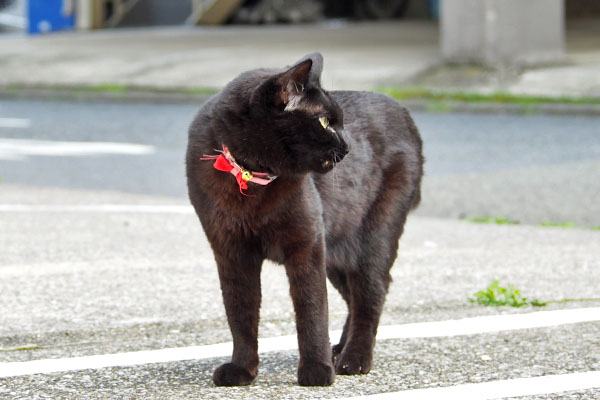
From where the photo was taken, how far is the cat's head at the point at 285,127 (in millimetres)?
3461

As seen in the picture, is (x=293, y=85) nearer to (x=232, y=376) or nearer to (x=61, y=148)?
(x=232, y=376)

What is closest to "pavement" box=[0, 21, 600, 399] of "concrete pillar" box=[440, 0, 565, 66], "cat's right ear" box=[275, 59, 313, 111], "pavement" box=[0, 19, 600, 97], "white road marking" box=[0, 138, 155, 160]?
"white road marking" box=[0, 138, 155, 160]

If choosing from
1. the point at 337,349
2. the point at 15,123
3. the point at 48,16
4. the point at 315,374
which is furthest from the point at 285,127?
the point at 48,16

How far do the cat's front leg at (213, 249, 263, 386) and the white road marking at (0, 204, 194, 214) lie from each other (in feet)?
13.9

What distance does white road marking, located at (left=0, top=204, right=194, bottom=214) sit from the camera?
8.05m

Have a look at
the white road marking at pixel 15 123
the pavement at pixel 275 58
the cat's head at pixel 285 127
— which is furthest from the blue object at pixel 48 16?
the cat's head at pixel 285 127

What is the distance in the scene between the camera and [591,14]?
27.1 meters

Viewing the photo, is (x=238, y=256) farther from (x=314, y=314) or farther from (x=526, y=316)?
(x=526, y=316)

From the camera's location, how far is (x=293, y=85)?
3451 millimetres

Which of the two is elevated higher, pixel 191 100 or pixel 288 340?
pixel 288 340

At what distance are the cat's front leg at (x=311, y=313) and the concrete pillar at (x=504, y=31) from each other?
12.0 meters

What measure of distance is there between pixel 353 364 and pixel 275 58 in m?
14.4

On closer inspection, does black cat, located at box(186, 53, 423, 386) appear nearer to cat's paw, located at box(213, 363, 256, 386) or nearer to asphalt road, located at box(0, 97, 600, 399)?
cat's paw, located at box(213, 363, 256, 386)

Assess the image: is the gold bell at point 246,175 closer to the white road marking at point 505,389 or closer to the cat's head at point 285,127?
the cat's head at point 285,127
